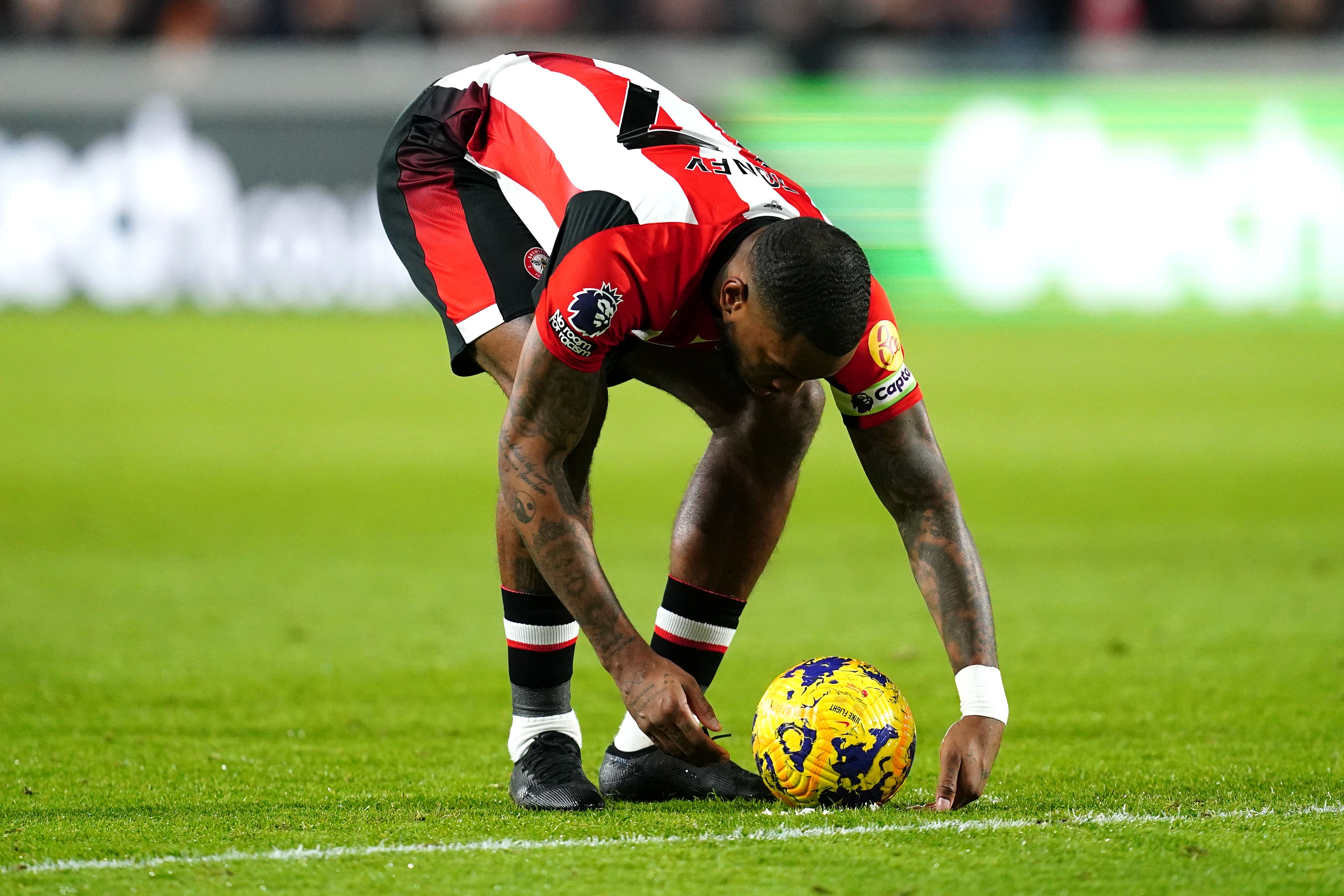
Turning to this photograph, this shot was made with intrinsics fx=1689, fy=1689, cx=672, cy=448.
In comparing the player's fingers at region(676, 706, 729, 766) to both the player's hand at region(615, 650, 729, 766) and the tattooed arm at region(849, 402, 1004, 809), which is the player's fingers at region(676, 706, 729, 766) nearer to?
the player's hand at region(615, 650, 729, 766)

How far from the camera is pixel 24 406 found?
42.3 ft

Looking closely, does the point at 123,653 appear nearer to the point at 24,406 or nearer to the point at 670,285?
the point at 670,285

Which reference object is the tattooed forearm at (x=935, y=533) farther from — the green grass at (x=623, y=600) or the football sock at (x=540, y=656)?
the football sock at (x=540, y=656)

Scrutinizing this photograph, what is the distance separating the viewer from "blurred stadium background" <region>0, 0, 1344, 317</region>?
539 inches

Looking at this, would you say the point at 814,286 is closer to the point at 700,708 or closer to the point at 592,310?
the point at 592,310

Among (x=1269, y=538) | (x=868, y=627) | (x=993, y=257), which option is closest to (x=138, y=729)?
(x=868, y=627)

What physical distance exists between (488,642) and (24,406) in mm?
7766

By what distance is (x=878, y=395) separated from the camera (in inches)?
151

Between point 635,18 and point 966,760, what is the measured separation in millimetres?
14660

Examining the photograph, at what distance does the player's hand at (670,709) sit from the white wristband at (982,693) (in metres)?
0.61

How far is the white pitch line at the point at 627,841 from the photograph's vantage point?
11.2 feet

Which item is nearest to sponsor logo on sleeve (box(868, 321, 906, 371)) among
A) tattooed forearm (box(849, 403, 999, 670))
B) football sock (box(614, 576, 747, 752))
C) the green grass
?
tattooed forearm (box(849, 403, 999, 670))

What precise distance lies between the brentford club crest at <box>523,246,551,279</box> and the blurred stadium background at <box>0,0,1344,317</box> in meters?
10.1

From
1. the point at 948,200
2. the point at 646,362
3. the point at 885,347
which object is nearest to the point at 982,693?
the point at 885,347
